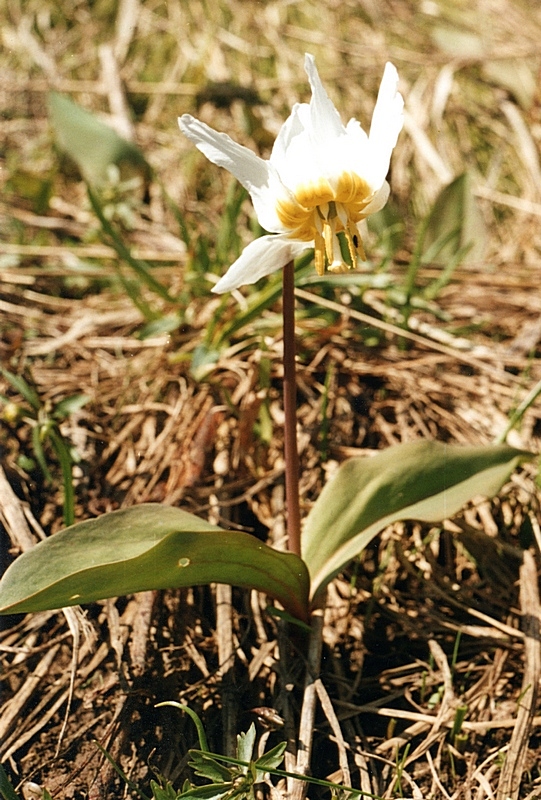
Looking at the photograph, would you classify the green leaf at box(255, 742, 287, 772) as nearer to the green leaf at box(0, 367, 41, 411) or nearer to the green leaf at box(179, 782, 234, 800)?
the green leaf at box(179, 782, 234, 800)

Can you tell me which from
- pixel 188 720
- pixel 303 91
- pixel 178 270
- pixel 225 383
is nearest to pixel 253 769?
pixel 188 720

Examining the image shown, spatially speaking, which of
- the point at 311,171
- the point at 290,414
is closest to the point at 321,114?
the point at 311,171

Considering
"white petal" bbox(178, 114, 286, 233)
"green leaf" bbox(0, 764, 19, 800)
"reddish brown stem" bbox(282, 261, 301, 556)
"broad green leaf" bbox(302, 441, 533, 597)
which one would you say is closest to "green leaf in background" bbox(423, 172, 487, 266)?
"broad green leaf" bbox(302, 441, 533, 597)

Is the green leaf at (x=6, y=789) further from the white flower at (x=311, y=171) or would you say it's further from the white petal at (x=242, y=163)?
the white petal at (x=242, y=163)

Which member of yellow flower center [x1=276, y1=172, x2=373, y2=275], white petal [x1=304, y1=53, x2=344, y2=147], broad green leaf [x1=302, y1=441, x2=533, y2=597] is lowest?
broad green leaf [x1=302, y1=441, x2=533, y2=597]

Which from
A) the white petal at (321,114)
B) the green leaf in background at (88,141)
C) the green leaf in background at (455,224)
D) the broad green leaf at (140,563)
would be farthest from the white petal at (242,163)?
the green leaf in background at (88,141)

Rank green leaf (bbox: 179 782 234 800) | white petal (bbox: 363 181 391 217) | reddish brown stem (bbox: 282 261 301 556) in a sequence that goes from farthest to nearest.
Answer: reddish brown stem (bbox: 282 261 301 556)
white petal (bbox: 363 181 391 217)
green leaf (bbox: 179 782 234 800)

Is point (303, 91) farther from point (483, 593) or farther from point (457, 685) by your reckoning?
point (457, 685)

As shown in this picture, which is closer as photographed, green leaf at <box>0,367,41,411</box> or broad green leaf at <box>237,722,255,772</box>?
broad green leaf at <box>237,722,255,772</box>
